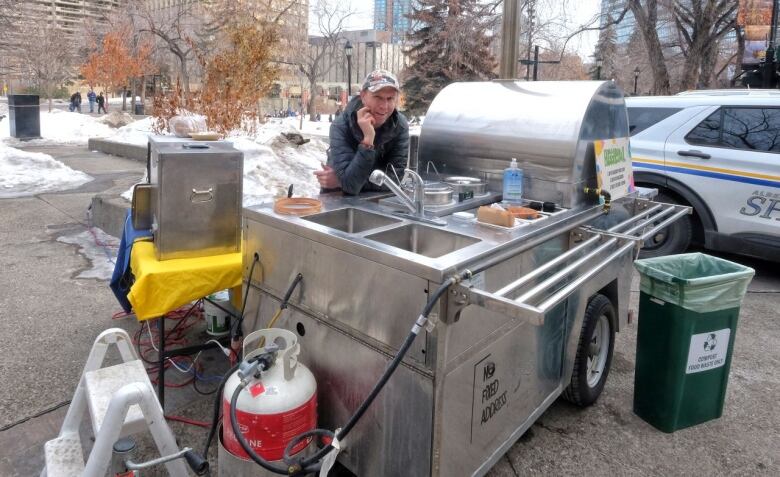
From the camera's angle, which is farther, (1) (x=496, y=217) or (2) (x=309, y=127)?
(2) (x=309, y=127)

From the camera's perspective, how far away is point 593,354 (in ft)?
11.1

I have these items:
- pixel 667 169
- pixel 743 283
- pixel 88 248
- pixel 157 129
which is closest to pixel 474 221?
pixel 743 283

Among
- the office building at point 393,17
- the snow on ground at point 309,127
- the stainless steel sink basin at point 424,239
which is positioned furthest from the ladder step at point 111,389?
the office building at point 393,17

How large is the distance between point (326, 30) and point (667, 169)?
30380mm

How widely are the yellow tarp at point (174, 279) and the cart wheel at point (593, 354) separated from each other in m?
2.02

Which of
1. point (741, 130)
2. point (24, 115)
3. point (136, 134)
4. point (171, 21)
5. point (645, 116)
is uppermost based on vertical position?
point (171, 21)

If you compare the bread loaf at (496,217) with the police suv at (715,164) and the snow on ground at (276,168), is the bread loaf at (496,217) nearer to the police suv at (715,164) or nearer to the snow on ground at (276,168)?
the police suv at (715,164)

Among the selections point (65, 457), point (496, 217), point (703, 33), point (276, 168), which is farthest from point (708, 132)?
point (703, 33)

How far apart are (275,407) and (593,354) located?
2067 millimetres

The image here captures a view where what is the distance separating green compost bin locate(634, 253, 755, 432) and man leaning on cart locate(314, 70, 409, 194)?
1684mm

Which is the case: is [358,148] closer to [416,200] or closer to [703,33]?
[416,200]

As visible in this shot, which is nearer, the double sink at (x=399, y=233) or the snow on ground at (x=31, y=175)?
the double sink at (x=399, y=233)

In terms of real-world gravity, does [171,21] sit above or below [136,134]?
above

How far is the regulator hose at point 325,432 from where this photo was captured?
1910 mm
